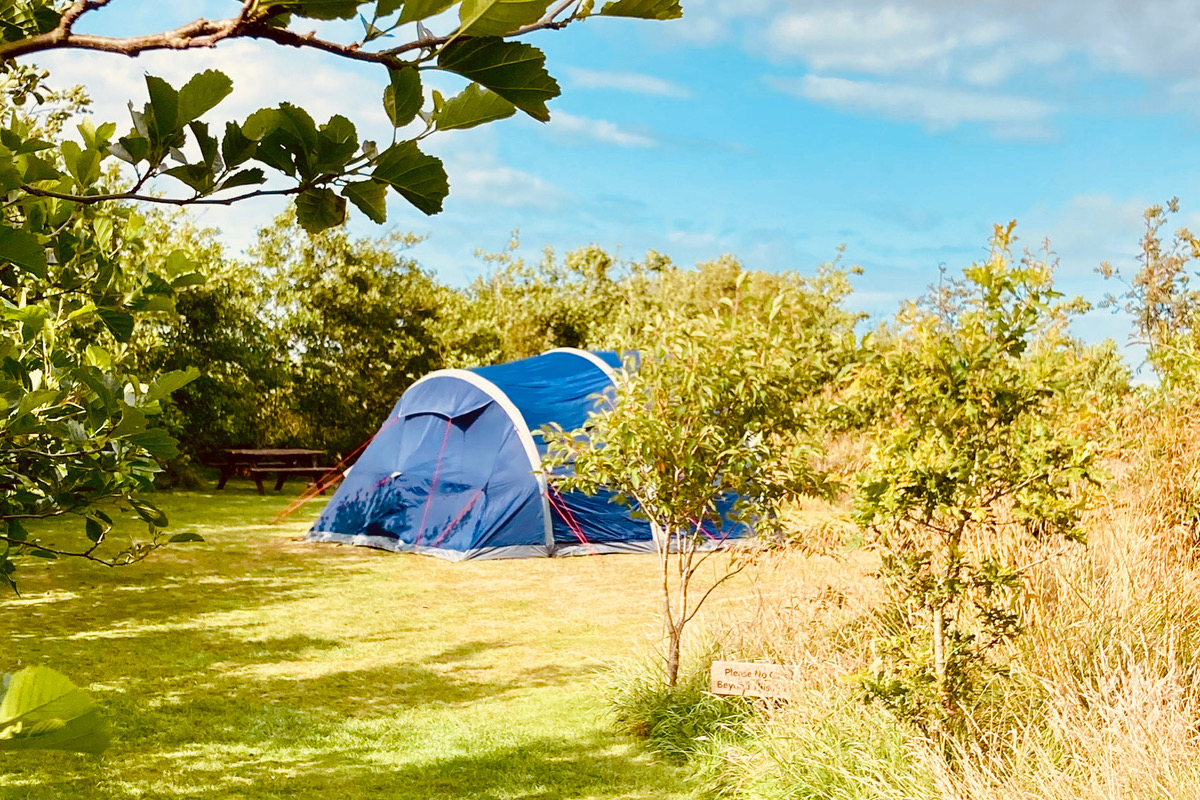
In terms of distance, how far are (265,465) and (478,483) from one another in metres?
7.09

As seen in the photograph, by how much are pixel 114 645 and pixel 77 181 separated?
19.3 feet

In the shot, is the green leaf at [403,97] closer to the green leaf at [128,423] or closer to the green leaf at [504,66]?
the green leaf at [504,66]

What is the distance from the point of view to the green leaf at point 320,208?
126cm

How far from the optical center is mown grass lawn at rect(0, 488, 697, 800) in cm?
455

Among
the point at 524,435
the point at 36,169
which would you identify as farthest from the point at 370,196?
the point at 524,435

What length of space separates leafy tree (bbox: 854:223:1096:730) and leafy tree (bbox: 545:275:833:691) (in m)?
0.92

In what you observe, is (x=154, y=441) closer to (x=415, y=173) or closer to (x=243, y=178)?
(x=243, y=178)

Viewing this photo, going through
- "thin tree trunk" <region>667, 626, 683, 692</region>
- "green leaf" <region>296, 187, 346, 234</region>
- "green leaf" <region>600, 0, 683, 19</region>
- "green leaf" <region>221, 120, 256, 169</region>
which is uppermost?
"green leaf" <region>600, 0, 683, 19</region>

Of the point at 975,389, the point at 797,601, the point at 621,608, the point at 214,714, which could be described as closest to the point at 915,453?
the point at 975,389

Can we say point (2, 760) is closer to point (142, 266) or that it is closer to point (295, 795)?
point (295, 795)

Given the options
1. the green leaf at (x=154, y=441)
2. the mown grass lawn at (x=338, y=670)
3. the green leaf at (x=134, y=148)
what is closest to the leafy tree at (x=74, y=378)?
the green leaf at (x=154, y=441)

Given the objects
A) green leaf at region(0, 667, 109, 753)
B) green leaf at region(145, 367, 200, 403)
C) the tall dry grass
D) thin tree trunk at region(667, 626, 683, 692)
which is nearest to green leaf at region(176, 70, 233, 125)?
green leaf at region(145, 367, 200, 403)

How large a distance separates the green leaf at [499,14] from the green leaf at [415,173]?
0.89 feet

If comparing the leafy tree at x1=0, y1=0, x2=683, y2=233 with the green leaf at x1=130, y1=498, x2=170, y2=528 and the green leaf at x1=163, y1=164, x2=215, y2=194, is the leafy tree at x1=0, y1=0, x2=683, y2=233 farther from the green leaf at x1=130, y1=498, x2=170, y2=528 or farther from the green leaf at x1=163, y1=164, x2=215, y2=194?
the green leaf at x1=130, y1=498, x2=170, y2=528
